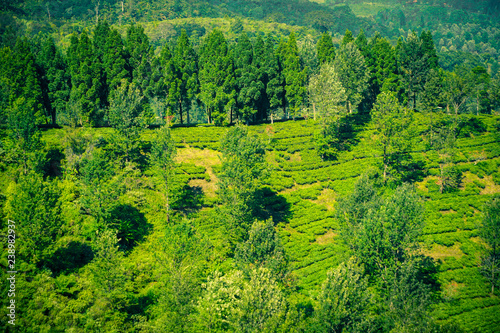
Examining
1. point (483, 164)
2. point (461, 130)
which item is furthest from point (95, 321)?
point (461, 130)

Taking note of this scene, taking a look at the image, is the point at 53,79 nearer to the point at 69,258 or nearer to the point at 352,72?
the point at 69,258

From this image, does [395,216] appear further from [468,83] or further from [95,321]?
[468,83]

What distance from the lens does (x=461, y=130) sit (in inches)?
2689

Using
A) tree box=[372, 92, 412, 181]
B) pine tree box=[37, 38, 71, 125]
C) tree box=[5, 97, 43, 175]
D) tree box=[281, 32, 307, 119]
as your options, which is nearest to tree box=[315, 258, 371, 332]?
tree box=[372, 92, 412, 181]

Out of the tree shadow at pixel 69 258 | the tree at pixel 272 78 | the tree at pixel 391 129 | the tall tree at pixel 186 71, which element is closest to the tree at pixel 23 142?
the tree shadow at pixel 69 258

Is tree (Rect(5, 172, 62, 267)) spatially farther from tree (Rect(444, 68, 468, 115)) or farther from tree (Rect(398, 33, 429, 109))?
tree (Rect(398, 33, 429, 109))

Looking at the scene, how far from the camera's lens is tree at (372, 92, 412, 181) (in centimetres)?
5559

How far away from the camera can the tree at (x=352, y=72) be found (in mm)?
71281

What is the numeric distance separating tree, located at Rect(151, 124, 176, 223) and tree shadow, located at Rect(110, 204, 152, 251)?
11.4 feet

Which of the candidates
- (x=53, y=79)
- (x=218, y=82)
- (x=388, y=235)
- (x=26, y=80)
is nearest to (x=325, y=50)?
(x=218, y=82)

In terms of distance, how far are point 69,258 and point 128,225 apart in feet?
23.3

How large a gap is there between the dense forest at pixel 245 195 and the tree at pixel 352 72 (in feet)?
1.44

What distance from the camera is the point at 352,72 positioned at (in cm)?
7119

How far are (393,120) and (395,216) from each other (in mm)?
20906
